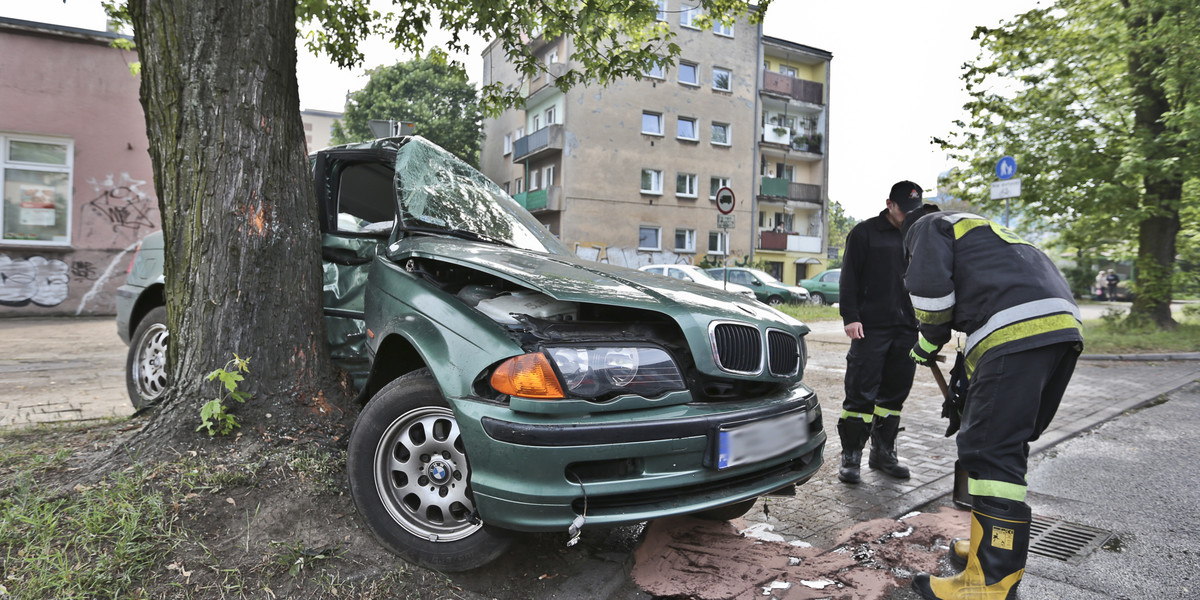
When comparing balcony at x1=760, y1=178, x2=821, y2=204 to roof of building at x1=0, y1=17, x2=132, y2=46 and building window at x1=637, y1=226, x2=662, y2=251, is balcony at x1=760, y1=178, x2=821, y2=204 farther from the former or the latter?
roof of building at x1=0, y1=17, x2=132, y2=46

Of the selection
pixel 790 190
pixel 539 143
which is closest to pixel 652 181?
pixel 539 143

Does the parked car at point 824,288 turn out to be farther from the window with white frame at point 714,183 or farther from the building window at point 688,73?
the building window at point 688,73

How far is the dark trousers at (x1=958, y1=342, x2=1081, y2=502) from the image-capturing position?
7.81 feet

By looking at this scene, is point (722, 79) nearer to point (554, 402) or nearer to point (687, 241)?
point (687, 241)

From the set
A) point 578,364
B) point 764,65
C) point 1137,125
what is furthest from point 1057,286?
point 764,65

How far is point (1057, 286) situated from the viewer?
8.25 feet

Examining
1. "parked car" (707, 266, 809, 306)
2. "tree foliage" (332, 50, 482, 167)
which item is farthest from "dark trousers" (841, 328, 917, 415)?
"tree foliage" (332, 50, 482, 167)

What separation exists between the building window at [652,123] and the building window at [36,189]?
915 inches

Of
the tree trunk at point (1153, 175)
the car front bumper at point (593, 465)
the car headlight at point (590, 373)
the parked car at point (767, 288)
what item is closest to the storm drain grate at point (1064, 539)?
the car front bumper at point (593, 465)

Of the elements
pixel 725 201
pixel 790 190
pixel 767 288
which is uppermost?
pixel 790 190

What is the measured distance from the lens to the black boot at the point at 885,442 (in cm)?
410

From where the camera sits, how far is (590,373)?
2197 millimetres

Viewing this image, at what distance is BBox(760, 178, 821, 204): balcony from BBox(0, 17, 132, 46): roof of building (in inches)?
1107

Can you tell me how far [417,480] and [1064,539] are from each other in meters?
3.02
